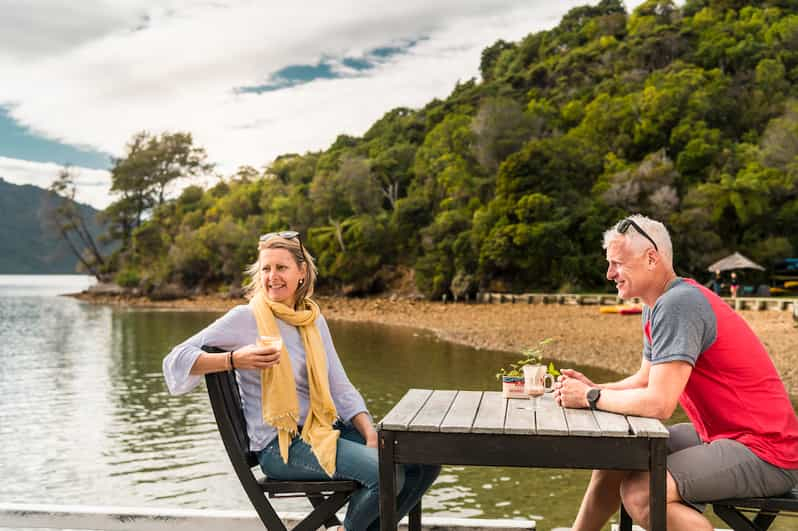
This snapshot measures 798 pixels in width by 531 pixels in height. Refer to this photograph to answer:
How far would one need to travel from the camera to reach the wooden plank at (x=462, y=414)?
2.13 metres

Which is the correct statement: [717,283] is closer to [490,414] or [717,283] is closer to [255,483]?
[490,414]

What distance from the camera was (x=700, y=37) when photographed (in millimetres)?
49500

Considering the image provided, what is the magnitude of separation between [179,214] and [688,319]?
62.2 meters

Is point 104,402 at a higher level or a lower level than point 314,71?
lower

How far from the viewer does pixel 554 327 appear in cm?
2014

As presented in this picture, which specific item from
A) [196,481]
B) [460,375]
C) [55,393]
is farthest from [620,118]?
[196,481]

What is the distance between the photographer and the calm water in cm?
630

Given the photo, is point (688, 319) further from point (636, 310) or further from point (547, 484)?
point (636, 310)

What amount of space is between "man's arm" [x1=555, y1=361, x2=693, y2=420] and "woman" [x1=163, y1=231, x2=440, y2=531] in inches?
27.5

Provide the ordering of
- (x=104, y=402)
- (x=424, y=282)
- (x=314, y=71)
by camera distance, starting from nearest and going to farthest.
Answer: (x=104, y=402) → (x=424, y=282) → (x=314, y=71)

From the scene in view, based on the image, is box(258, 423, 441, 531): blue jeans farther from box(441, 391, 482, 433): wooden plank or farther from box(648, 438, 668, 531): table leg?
box(648, 438, 668, 531): table leg

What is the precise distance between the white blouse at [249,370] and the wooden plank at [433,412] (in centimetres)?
29

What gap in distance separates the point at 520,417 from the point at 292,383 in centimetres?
83

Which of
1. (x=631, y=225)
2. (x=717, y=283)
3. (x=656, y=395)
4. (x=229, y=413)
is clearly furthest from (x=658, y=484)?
(x=717, y=283)
